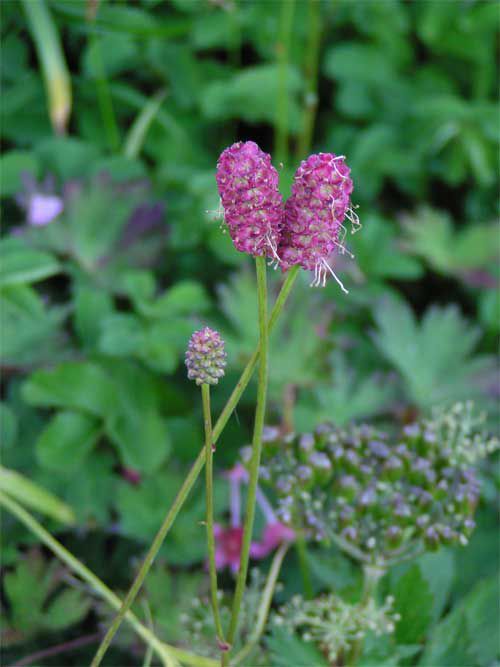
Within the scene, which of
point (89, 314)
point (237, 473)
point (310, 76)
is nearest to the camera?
point (237, 473)

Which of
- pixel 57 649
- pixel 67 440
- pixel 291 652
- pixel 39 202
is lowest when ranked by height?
pixel 57 649

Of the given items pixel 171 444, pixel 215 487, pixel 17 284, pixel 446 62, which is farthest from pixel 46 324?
pixel 446 62

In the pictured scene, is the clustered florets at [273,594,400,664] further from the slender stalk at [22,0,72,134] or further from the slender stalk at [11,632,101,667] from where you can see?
the slender stalk at [22,0,72,134]

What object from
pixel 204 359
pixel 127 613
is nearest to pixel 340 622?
pixel 127 613

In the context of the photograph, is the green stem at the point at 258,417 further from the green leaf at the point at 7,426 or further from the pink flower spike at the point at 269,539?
the green leaf at the point at 7,426

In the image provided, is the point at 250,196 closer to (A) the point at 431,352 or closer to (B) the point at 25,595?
(B) the point at 25,595

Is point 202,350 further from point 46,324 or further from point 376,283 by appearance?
point 376,283

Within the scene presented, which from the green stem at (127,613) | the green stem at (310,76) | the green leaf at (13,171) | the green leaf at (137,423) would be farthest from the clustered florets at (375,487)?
the green stem at (310,76)
